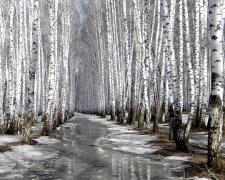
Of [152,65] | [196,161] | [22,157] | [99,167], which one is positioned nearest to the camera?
[99,167]

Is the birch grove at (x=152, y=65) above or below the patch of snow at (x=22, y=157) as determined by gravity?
above

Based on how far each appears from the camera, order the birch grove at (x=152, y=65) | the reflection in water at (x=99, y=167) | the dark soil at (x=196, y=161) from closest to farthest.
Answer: the dark soil at (x=196, y=161)
the reflection in water at (x=99, y=167)
the birch grove at (x=152, y=65)

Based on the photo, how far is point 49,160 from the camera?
25.7 ft

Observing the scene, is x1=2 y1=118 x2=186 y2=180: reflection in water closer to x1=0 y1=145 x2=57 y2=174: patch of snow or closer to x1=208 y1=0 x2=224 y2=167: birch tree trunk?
x1=0 y1=145 x2=57 y2=174: patch of snow

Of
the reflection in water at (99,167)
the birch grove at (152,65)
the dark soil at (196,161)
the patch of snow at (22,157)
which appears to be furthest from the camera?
the patch of snow at (22,157)

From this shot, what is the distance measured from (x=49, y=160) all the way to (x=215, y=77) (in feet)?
17.6

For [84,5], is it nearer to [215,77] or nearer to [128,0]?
[128,0]

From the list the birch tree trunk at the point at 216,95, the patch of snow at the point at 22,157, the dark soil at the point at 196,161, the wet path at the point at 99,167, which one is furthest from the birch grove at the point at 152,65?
the wet path at the point at 99,167

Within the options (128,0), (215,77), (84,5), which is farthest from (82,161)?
(84,5)

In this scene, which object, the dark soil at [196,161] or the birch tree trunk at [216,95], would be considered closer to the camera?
the dark soil at [196,161]

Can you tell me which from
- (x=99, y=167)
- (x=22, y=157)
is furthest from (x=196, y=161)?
(x=22, y=157)

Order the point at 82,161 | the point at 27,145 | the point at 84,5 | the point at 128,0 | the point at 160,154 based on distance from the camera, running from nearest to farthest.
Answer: the point at 82,161 < the point at 160,154 < the point at 27,145 < the point at 128,0 < the point at 84,5

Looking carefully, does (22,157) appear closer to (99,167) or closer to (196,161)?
(99,167)

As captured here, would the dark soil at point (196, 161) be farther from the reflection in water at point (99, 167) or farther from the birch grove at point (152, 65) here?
the reflection in water at point (99, 167)
